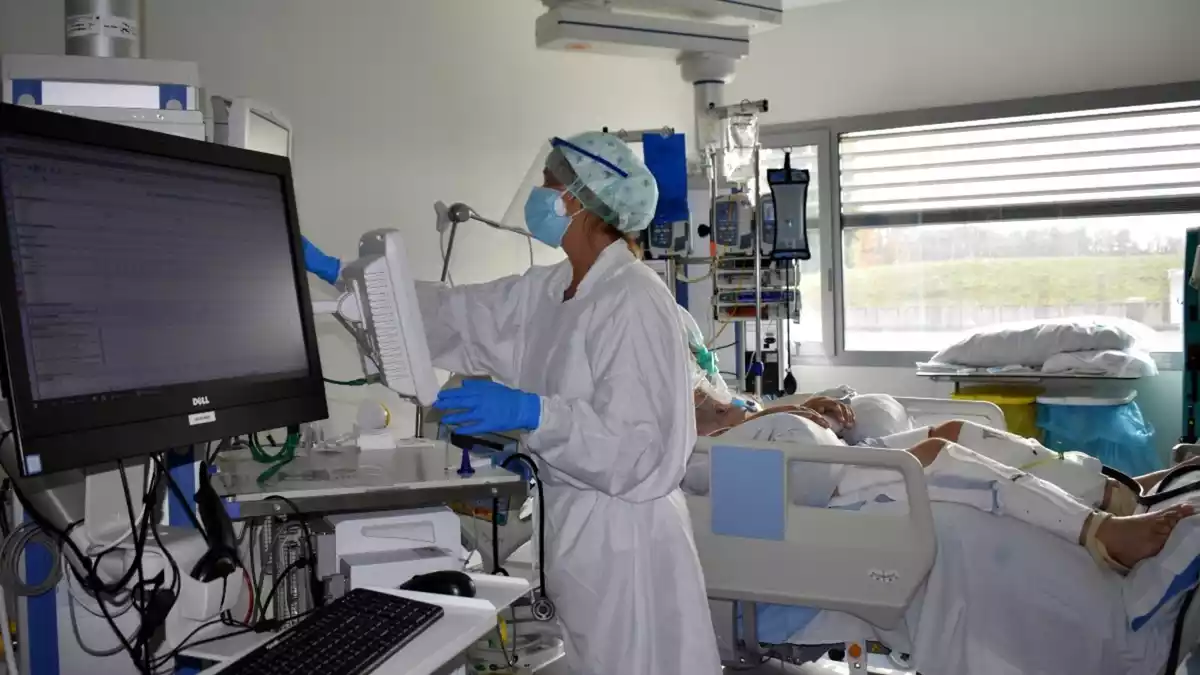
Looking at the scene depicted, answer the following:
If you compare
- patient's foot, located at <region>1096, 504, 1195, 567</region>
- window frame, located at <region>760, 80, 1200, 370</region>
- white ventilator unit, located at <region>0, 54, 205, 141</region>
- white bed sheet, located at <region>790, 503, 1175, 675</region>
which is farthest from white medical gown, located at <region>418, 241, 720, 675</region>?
window frame, located at <region>760, 80, 1200, 370</region>

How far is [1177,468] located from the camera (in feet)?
7.90

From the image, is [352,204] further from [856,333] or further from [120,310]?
[856,333]

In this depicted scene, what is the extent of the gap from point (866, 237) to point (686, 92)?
134cm

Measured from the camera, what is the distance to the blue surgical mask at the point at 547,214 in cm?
193

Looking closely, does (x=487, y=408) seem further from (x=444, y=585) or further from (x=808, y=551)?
(x=808, y=551)

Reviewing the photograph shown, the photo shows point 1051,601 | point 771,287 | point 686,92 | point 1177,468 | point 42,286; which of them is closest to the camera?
point 42,286

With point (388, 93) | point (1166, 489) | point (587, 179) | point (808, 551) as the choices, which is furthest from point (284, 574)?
point (388, 93)

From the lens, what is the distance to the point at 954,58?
4.86 metres

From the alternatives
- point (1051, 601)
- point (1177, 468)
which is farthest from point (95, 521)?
point (1177, 468)

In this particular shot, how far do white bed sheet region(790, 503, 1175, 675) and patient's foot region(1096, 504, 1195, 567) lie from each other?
6cm

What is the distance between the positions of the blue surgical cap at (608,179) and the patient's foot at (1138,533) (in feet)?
4.11

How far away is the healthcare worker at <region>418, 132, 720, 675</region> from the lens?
168 cm

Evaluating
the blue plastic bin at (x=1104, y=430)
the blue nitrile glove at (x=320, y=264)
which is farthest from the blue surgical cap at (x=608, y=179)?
the blue plastic bin at (x=1104, y=430)

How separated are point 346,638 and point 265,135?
1.07 m
